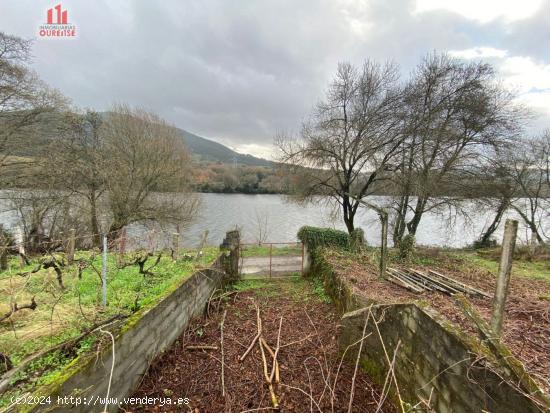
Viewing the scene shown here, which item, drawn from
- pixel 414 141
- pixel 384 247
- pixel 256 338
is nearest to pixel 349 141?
pixel 414 141

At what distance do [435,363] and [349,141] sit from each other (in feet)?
37.2

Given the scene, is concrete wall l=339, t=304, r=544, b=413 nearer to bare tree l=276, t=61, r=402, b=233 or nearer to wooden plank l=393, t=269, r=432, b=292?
wooden plank l=393, t=269, r=432, b=292

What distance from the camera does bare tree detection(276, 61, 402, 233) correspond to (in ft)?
41.4

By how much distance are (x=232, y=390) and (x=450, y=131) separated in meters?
14.4

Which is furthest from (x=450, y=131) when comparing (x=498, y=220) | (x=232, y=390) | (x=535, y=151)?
(x=232, y=390)

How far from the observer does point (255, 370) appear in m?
4.85

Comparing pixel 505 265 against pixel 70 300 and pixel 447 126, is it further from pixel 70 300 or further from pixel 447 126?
pixel 447 126

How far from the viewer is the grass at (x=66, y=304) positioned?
3.32 m

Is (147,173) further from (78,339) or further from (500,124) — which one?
(500,124)

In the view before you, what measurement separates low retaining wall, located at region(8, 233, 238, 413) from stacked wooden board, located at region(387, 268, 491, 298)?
5922 millimetres

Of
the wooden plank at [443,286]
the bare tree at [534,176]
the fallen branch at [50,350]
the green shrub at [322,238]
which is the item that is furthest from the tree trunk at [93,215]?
the bare tree at [534,176]

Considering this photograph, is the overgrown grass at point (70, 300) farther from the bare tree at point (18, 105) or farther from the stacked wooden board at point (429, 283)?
the bare tree at point (18, 105)

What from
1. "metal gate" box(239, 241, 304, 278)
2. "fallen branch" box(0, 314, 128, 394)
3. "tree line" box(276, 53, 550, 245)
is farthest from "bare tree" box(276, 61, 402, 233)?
"fallen branch" box(0, 314, 128, 394)

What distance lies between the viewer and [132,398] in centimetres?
392
